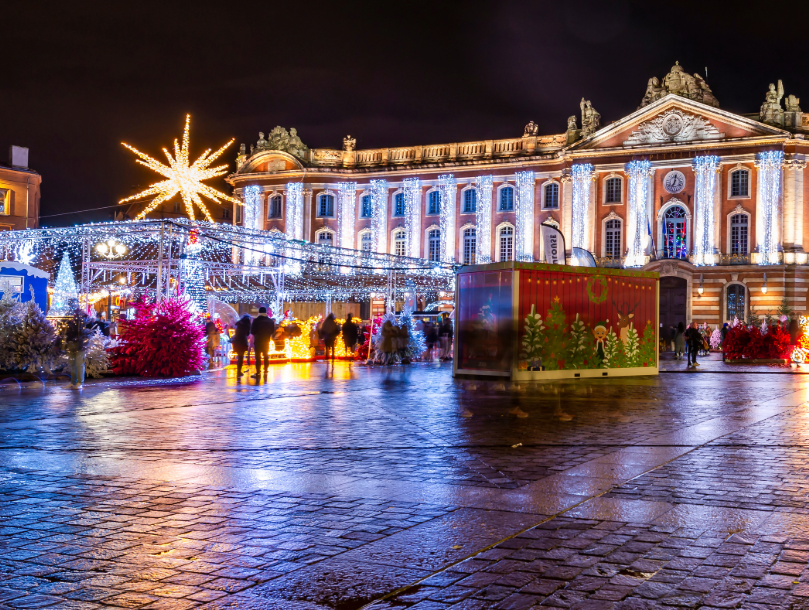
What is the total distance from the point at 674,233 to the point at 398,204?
16117 mm

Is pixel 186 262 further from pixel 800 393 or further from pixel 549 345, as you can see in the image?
pixel 800 393

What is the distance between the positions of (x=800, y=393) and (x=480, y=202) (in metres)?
35.7

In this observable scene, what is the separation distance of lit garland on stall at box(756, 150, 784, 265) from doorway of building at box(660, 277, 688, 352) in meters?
4.00

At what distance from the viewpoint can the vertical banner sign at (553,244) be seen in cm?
2391

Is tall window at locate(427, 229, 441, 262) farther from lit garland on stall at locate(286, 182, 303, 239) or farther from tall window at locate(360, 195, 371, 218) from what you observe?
lit garland on stall at locate(286, 182, 303, 239)

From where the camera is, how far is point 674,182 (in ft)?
150

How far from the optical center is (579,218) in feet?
155

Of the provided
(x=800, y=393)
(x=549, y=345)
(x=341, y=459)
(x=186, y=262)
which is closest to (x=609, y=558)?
(x=341, y=459)

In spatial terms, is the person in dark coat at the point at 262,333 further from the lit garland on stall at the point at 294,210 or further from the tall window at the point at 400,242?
the lit garland on stall at the point at 294,210

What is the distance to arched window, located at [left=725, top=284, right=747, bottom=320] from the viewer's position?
44.0m

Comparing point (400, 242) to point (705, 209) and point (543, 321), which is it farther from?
point (543, 321)

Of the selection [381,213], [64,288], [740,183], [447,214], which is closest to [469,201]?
[447,214]

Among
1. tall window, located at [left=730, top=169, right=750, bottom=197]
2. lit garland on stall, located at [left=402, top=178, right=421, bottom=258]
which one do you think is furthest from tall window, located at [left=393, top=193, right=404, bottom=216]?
tall window, located at [left=730, top=169, right=750, bottom=197]

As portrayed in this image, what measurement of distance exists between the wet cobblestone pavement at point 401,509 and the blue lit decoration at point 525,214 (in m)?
37.7
